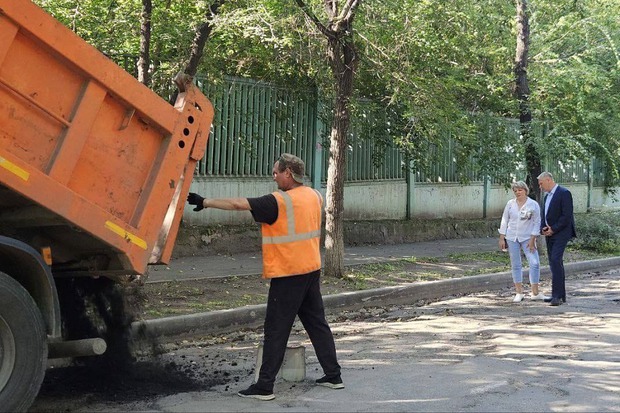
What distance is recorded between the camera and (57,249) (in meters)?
6.32

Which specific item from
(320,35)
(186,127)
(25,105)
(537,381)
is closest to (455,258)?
(320,35)

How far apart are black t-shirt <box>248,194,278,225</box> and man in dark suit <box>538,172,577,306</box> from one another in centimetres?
615

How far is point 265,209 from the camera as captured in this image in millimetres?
6488

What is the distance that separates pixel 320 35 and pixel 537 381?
6346 mm

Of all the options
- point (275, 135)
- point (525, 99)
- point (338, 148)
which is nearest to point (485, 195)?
point (525, 99)

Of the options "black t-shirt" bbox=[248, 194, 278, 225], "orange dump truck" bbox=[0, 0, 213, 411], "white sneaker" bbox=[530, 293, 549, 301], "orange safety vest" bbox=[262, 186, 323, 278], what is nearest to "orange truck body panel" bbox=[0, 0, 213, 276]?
"orange dump truck" bbox=[0, 0, 213, 411]

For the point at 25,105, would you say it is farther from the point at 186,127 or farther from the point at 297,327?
the point at 297,327

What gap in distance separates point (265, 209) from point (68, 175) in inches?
55.7

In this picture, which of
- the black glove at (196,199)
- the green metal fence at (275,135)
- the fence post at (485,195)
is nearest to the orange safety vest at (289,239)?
the black glove at (196,199)

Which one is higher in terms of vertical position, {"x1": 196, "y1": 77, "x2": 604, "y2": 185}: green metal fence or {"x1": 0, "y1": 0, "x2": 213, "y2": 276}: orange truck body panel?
{"x1": 196, "y1": 77, "x2": 604, "y2": 185}: green metal fence

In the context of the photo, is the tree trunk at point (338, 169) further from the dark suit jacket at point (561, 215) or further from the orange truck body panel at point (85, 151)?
the orange truck body panel at point (85, 151)

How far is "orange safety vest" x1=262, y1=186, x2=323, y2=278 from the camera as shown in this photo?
6.55 metres

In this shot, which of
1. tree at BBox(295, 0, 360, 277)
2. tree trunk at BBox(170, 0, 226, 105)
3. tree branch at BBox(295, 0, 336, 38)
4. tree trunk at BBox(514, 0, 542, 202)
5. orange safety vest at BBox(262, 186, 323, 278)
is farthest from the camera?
tree trunk at BBox(514, 0, 542, 202)

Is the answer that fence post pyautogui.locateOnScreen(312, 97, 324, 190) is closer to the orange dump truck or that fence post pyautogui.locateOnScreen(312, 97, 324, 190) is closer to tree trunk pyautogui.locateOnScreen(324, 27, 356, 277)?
tree trunk pyautogui.locateOnScreen(324, 27, 356, 277)
